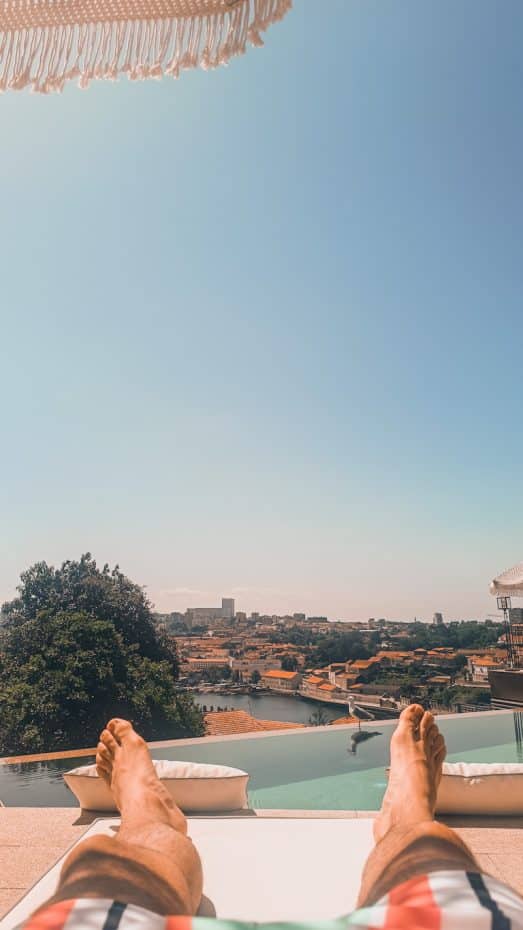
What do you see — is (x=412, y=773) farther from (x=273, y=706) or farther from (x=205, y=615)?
(x=205, y=615)

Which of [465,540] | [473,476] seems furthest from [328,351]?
[465,540]

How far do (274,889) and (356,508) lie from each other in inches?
462

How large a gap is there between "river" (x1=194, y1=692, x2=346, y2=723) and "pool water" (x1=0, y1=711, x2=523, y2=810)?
4079mm

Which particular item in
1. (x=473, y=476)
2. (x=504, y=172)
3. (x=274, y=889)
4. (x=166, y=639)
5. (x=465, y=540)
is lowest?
(x=166, y=639)

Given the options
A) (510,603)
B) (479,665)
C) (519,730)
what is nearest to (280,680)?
(479,665)

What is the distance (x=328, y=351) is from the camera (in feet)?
24.0

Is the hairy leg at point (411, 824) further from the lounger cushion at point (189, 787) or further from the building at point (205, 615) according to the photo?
the building at point (205, 615)

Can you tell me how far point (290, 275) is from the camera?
6.26 meters

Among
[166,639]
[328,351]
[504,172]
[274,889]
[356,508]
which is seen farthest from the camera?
[166,639]

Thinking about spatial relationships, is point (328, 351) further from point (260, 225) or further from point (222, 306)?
point (260, 225)

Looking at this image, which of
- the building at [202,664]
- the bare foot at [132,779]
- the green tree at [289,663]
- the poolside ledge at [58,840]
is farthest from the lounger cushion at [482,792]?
the building at [202,664]

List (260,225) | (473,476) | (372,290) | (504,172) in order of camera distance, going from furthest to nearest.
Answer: (473,476) < (372,290) < (260,225) < (504,172)

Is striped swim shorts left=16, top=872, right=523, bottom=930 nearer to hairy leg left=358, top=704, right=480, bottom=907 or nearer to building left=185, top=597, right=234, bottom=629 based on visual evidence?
hairy leg left=358, top=704, right=480, bottom=907

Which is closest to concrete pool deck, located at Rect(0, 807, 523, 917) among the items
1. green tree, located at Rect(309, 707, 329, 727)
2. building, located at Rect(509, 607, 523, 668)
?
building, located at Rect(509, 607, 523, 668)
